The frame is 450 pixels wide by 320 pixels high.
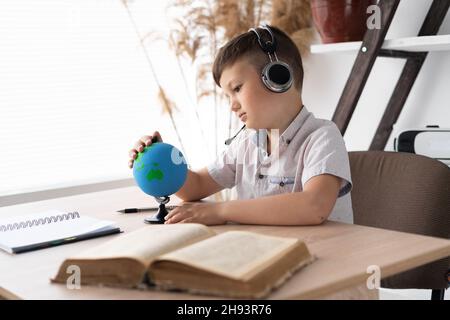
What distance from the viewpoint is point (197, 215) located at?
1.37 m

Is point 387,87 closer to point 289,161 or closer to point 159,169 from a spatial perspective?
point 289,161

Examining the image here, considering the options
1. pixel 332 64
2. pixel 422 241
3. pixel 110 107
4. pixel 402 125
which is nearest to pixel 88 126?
pixel 110 107

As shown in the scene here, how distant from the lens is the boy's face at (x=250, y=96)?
5.07ft

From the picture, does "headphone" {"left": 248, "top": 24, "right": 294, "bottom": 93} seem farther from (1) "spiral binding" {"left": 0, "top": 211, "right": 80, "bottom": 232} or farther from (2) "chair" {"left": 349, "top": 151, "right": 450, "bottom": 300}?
(1) "spiral binding" {"left": 0, "top": 211, "right": 80, "bottom": 232}

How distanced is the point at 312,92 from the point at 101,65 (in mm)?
1131

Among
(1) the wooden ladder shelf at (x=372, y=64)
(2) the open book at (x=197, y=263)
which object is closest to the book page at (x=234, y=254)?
(2) the open book at (x=197, y=263)

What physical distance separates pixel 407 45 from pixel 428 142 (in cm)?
35

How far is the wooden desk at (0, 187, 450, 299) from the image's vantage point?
0.91m

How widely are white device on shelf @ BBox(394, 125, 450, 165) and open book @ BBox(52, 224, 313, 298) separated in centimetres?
117

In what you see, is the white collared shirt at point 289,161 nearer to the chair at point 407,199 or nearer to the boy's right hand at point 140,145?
the chair at point 407,199

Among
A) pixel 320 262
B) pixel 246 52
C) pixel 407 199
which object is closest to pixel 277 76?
pixel 246 52

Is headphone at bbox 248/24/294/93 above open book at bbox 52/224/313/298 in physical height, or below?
above

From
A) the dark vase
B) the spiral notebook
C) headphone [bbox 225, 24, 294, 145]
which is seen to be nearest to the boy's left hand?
the spiral notebook

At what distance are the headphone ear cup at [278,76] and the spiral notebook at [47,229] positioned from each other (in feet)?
1.65
